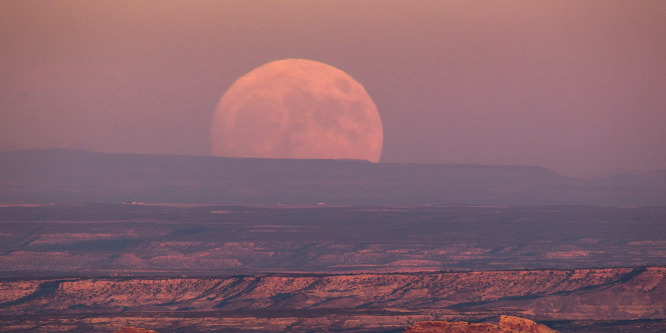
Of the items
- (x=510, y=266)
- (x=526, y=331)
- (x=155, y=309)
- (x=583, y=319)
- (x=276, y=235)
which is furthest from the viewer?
(x=276, y=235)

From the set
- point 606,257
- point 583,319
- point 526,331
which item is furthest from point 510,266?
point 526,331

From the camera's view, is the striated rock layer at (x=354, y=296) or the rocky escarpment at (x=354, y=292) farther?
the rocky escarpment at (x=354, y=292)

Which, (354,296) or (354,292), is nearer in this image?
(354,296)

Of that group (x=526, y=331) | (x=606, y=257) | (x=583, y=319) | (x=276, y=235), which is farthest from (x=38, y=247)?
(x=526, y=331)

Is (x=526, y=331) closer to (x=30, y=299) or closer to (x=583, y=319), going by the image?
(x=583, y=319)

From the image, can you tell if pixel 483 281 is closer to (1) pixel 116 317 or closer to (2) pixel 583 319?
(2) pixel 583 319

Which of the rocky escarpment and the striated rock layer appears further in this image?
the rocky escarpment

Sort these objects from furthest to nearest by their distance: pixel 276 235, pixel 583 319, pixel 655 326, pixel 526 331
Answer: pixel 276 235
pixel 583 319
pixel 655 326
pixel 526 331

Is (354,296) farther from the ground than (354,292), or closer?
closer

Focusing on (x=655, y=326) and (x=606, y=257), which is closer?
(x=655, y=326)
